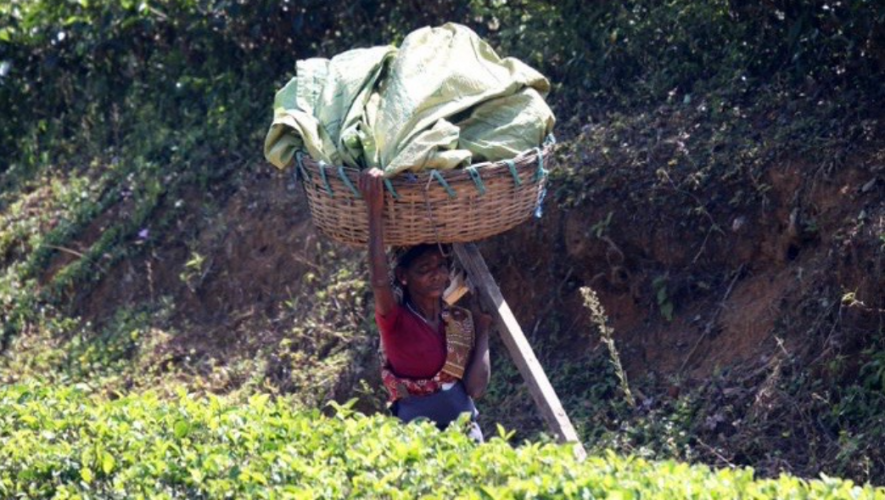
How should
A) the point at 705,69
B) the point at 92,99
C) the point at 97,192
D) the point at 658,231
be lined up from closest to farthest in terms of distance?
the point at 658,231 → the point at 705,69 → the point at 97,192 → the point at 92,99

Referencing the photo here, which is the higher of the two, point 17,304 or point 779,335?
point 779,335

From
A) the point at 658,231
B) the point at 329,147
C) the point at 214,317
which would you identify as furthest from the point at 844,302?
the point at 214,317

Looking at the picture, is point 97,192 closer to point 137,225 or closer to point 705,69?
point 137,225

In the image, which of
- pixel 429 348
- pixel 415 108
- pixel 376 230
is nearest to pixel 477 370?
pixel 429 348

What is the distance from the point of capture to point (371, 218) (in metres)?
5.24

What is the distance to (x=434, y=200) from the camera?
17.2 ft

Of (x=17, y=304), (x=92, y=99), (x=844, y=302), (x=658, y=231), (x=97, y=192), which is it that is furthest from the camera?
(x=92, y=99)

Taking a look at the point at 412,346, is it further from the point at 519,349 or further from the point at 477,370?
the point at 519,349

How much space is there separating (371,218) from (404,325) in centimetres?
60

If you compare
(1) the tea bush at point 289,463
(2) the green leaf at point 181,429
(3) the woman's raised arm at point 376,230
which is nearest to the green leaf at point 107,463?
(1) the tea bush at point 289,463

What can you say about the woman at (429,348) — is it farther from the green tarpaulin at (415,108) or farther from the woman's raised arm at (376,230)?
the green tarpaulin at (415,108)

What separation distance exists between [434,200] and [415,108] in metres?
0.36

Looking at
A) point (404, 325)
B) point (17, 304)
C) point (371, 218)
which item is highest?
point (371, 218)

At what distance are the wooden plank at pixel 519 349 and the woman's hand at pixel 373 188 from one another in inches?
25.5
